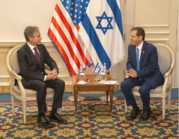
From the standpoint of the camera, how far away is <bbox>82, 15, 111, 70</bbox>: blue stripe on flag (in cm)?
460

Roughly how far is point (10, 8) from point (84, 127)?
2.95 metres

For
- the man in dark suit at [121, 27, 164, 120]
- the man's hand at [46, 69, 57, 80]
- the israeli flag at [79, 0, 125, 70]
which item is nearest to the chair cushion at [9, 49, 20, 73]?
the man's hand at [46, 69, 57, 80]

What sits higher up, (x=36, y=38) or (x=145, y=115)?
(x=36, y=38)

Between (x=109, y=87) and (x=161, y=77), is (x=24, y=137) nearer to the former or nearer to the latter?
(x=109, y=87)

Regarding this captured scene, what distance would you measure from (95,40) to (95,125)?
5.98ft

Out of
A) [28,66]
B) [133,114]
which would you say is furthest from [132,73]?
[28,66]

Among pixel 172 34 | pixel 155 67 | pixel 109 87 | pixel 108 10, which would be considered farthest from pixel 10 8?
pixel 172 34

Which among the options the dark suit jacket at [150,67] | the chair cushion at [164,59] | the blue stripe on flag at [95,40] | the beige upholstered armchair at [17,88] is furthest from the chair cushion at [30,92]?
the chair cushion at [164,59]

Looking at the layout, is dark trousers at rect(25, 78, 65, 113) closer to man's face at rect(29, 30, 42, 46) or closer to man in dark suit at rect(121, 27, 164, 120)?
man's face at rect(29, 30, 42, 46)

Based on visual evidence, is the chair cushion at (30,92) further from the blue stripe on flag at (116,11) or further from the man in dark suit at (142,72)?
the blue stripe on flag at (116,11)

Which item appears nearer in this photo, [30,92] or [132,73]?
[30,92]

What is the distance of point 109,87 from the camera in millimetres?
3729

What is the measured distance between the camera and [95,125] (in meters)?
3.45

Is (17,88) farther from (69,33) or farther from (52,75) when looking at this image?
(69,33)
